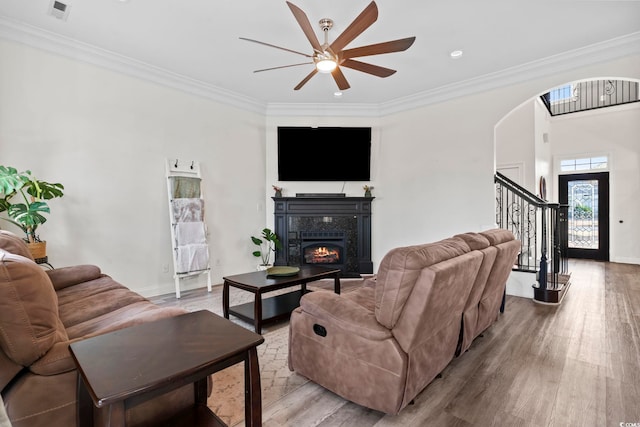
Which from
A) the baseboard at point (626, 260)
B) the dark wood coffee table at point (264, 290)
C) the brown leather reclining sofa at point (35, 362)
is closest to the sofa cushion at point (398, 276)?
the brown leather reclining sofa at point (35, 362)

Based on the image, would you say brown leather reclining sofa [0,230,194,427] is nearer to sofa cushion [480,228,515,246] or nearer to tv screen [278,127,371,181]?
sofa cushion [480,228,515,246]

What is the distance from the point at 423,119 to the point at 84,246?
518cm

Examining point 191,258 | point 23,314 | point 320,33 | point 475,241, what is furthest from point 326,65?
point 191,258

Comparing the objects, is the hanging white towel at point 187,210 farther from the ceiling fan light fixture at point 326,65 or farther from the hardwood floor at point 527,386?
the hardwood floor at point 527,386

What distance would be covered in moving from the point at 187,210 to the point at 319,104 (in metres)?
2.95

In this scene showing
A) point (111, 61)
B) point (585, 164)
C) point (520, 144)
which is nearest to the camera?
point (111, 61)

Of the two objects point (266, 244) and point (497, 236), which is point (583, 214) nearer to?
point (497, 236)

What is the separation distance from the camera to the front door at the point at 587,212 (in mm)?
7141

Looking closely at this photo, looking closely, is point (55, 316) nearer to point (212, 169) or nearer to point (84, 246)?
point (84, 246)

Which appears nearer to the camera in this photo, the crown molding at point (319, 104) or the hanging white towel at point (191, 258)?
the crown molding at point (319, 104)

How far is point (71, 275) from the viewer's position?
2.75 meters

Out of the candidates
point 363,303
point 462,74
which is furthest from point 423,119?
point 363,303

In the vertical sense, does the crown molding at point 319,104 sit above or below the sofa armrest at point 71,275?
above

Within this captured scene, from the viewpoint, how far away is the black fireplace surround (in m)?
5.52
